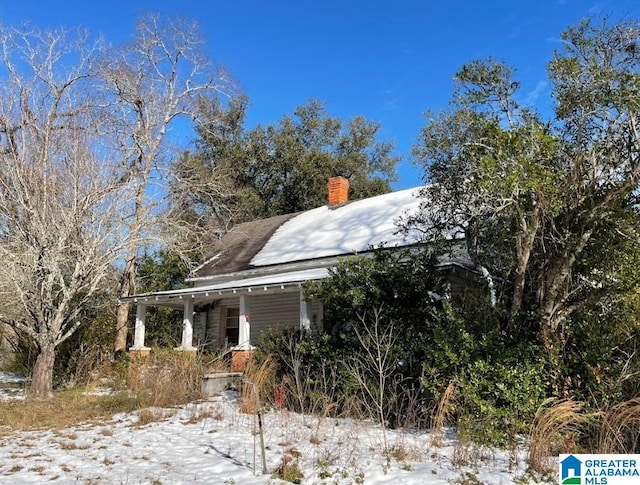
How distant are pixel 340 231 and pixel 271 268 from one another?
270cm

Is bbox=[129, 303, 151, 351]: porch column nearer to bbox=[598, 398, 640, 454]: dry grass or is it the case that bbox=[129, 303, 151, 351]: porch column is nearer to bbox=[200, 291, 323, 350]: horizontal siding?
bbox=[200, 291, 323, 350]: horizontal siding

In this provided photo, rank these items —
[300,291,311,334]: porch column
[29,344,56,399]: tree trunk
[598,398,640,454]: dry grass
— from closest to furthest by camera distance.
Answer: [598,398,640,454]: dry grass < [29,344,56,399]: tree trunk < [300,291,311,334]: porch column

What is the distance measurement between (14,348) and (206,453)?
13385 millimetres

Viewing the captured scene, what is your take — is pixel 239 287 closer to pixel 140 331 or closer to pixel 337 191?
pixel 140 331

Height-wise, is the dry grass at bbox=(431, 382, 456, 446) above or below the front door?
below

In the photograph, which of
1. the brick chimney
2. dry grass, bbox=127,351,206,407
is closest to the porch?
dry grass, bbox=127,351,206,407

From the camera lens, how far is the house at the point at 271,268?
14844mm

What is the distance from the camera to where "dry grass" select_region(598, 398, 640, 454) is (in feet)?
20.4

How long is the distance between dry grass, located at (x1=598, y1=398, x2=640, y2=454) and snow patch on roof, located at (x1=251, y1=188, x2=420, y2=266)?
27.5 feet

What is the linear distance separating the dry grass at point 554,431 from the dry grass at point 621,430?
210 millimetres

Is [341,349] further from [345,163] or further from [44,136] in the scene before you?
[345,163]

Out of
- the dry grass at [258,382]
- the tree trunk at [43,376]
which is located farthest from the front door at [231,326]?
the dry grass at [258,382]

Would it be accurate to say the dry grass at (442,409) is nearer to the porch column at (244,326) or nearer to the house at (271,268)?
the house at (271,268)

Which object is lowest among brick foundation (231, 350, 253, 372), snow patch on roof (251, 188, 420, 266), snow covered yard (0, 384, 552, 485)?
snow covered yard (0, 384, 552, 485)
